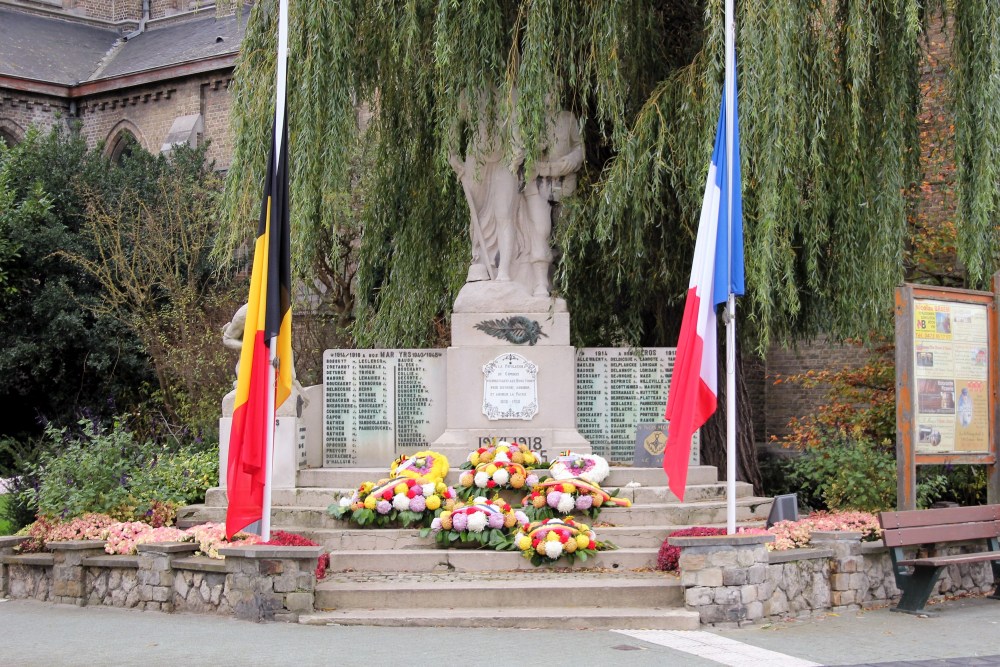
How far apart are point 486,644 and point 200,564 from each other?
2.66 m

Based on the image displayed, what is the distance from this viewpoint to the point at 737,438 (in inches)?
584

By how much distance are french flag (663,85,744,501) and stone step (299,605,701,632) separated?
96 centimetres

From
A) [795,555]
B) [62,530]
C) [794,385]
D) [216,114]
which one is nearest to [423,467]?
[62,530]

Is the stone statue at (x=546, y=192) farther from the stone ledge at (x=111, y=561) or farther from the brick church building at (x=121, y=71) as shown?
the brick church building at (x=121, y=71)

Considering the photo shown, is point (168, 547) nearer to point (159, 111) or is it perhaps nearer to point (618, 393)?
point (618, 393)

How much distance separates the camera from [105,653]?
27.8 ft

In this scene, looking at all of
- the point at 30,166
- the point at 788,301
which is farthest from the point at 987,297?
the point at 30,166

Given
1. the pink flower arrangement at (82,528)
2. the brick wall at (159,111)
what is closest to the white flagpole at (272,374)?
the pink flower arrangement at (82,528)

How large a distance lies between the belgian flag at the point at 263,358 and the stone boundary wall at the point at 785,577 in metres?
3.25

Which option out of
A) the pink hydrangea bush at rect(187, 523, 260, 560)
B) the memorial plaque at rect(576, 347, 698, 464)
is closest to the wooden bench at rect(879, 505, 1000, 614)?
the memorial plaque at rect(576, 347, 698, 464)

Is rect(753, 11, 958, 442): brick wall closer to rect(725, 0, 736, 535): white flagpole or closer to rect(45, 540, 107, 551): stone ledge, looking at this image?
rect(725, 0, 736, 535): white flagpole

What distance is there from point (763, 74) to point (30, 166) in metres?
20.1

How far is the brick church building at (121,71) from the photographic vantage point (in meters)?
32.7

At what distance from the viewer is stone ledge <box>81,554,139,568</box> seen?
10.6 m
